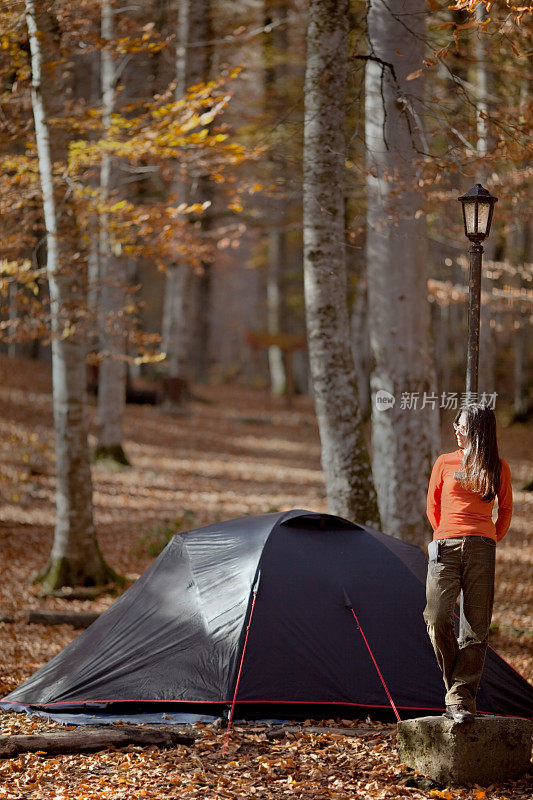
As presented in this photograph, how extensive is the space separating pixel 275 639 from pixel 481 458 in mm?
1928

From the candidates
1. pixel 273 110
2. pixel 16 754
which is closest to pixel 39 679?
pixel 16 754

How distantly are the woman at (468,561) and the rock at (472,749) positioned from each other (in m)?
0.11

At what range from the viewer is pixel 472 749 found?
181 inches

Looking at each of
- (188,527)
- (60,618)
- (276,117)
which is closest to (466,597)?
(60,618)

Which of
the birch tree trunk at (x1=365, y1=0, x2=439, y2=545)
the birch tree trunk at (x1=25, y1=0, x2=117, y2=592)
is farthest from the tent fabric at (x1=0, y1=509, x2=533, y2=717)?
the birch tree trunk at (x1=25, y1=0, x2=117, y2=592)

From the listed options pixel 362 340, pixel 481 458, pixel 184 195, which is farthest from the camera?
pixel 362 340

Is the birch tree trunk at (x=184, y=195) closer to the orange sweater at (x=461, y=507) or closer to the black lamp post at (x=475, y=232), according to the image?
the black lamp post at (x=475, y=232)

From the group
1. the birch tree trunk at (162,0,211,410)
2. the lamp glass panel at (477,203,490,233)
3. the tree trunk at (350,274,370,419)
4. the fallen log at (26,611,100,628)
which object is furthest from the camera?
the tree trunk at (350,274,370,419)

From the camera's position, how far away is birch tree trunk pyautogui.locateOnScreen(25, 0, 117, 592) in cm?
863

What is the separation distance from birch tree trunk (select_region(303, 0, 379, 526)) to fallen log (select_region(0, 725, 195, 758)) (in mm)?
3026

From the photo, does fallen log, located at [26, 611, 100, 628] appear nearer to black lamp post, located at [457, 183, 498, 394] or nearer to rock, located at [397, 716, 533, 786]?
rock, located at [397, 716, 533, 786]

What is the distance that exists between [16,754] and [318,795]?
5.73ft

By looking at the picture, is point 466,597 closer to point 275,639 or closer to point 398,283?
point 275,639

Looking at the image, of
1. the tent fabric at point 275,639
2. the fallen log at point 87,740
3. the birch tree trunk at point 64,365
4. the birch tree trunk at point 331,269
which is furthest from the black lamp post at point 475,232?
the birch tree trunk at point 64,365
